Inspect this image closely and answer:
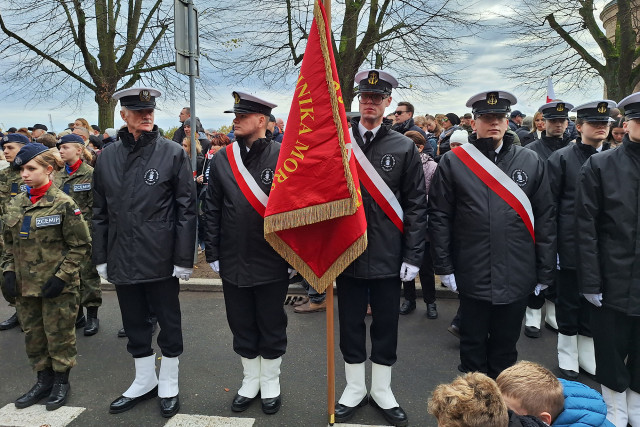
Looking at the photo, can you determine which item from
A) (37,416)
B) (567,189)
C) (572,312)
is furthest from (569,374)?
(37,416)

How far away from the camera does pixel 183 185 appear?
141 inches

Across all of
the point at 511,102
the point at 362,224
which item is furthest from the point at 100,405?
the point at 511,102

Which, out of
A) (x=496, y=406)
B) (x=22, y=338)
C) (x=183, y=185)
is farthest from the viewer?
(x=22, y=338)

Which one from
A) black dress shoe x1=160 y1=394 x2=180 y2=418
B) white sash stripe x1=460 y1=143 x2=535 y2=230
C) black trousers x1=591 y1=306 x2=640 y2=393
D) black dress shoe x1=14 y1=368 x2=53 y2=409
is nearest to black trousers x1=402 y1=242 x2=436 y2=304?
white sash stripe x1=460 y1=143 x2=535 y2=230

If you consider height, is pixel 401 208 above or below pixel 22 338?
above

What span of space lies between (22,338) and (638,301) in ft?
18.6

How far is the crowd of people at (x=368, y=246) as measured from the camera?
3.14 metres

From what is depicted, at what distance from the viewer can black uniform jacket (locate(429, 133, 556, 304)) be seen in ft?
10.3

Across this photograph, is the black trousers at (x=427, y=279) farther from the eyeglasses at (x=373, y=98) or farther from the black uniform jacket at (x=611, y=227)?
the eyeglasses at (x=373, y=98)

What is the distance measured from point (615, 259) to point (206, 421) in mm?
3044

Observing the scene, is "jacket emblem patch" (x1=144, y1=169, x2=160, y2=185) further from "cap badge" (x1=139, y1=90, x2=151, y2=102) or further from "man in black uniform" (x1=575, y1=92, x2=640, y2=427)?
"man in black uniform" (x1=575, y1=92, x2=640, y2=427)

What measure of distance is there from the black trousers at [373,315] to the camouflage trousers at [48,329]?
2.19 m

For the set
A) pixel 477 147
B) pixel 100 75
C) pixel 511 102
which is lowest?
pixel 477 147

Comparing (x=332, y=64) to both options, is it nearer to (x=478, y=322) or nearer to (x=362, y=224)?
(x=362, y=224)
